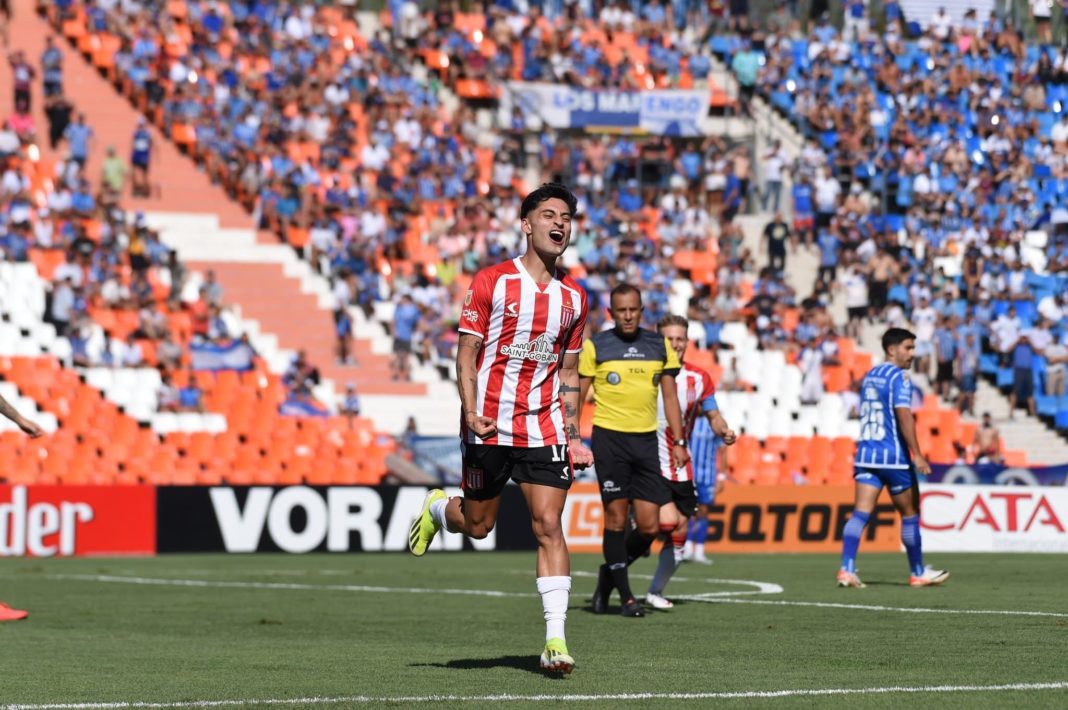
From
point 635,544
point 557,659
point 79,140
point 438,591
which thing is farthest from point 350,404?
point 557,659

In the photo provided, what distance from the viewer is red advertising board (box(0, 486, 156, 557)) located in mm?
23781

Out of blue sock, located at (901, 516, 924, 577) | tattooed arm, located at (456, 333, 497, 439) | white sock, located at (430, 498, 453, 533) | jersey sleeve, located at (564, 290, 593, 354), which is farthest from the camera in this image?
blue sock, located at (901, 516, 924, 577)

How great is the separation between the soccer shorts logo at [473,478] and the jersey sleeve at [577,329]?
0.80 meters

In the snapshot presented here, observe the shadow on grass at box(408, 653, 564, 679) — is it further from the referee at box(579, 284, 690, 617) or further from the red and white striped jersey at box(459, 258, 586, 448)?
the referee at box(579, 284, 690, 617)

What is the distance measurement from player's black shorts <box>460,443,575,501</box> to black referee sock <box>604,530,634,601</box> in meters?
4.30

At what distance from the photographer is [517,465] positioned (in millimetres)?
9766

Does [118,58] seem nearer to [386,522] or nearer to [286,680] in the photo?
[386,522]

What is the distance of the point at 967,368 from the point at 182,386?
1375 cm

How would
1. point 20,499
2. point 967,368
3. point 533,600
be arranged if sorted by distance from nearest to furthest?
point 533,600
point 20,499
point 967,368

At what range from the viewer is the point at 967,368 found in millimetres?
33500

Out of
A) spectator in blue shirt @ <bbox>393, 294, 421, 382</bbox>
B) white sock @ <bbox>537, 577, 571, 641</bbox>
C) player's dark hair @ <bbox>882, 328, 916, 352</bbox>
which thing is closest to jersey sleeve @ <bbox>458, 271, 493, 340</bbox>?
white sock @ <bbox>537, 577, 571, 641</bbox>

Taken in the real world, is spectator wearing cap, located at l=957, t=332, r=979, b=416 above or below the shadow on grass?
above

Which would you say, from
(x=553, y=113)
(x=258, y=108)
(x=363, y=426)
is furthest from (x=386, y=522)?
(x=553, y=113)

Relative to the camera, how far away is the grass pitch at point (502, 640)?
880cm
